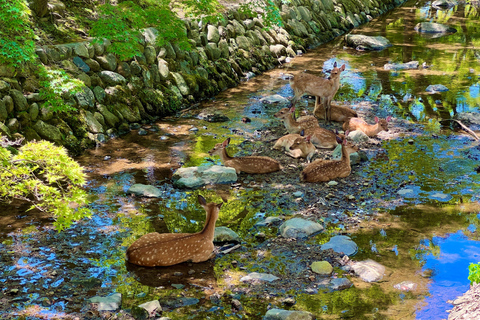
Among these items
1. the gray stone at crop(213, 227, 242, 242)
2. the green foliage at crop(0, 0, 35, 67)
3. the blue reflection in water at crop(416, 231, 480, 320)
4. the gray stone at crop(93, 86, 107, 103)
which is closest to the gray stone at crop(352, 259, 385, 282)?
the blue reflection in water at crop(416, 231, 480, 320)

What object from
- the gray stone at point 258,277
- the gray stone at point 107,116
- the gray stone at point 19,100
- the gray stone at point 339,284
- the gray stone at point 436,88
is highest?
the gray stone at point 19,100

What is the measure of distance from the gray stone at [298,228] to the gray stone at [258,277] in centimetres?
113

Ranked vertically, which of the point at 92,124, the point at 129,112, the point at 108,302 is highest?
the point at 92,124

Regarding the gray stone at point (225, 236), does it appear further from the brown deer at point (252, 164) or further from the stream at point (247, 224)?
the brown deer at point (252, 164)

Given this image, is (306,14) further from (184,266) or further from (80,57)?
(184,266)

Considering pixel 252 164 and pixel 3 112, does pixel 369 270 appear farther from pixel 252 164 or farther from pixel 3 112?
pixel 3 112

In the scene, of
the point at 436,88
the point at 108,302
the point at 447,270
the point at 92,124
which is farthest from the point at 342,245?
the point at 436,88

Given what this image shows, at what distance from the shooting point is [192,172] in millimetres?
9930

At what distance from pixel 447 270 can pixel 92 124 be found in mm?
8099

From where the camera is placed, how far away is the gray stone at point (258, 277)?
6688 mm

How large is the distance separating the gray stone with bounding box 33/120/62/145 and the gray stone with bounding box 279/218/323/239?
5450mm

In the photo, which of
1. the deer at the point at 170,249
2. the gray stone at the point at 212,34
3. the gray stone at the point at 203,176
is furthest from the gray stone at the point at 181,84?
the deer at the point at 170,249

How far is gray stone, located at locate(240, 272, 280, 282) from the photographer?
→ 669 centimetres

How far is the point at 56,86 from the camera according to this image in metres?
10.4
